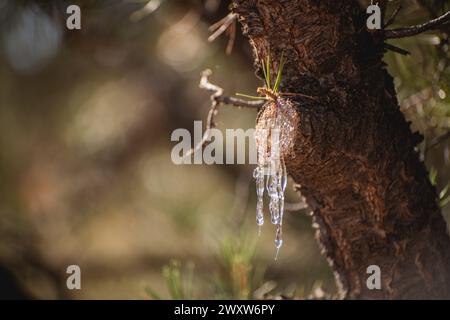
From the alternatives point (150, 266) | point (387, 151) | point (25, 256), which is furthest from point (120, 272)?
point (387, 151)

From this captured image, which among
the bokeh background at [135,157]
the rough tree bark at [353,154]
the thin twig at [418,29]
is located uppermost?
the bokeh background at [135,157]

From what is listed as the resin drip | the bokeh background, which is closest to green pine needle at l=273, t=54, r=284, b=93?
the resin drip

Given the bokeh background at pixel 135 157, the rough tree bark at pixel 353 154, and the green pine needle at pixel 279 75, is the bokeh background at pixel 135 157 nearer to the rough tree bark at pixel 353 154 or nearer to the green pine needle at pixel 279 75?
the rough tree bark at pixel 353 154

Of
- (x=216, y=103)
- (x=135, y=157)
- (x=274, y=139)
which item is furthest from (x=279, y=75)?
(x=135, y=157)

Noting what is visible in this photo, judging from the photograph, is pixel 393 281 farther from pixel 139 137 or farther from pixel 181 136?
pixel 139 137

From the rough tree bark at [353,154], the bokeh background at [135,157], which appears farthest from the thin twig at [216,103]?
the bokeh background at [135,157]

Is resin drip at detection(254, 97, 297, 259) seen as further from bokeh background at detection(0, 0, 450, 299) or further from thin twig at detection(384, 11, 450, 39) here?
bokeh background at detection(0, 0, 450, 299)
